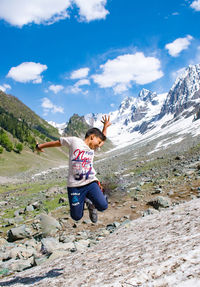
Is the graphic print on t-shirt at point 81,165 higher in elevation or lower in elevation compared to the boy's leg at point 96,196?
Answer: higher

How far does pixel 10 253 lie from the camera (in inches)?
388

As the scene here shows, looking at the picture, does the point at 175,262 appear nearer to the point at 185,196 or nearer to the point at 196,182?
the point at 185,196

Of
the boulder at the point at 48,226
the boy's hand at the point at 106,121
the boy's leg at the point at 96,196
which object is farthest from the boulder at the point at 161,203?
the boy's leg at the point at 96,196

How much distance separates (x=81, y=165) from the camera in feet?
21.2

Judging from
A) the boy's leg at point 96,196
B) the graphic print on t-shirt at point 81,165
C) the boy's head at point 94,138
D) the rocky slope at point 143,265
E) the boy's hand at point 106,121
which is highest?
the boy's hand at point 106,121

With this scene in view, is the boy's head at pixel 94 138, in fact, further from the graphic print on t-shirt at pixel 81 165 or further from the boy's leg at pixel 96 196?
the boy's leg at pixel 96 196

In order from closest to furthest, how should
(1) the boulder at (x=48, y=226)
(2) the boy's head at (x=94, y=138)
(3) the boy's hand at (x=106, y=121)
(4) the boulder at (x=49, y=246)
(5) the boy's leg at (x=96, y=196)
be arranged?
1. (5) the boy's leg at (x=96, y=196)
2. (2) the boy's head at (x=94, y=138)
3. (3) the boy's hand at (x=106, y=121)
4. (4) the boulder at (x=49, y=246)
5. (1) the boulder at (x=48, y=226)

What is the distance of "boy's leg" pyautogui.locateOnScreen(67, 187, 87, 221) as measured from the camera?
6.48 m

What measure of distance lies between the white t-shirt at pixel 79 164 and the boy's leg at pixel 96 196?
0.22m

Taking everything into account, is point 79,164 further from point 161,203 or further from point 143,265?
point 161,203

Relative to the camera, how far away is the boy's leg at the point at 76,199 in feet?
21.2

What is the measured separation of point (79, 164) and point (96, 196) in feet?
3.51

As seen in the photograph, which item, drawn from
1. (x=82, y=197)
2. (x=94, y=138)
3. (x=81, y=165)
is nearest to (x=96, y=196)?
(x=82, y=197)

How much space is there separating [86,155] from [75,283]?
317 cm
